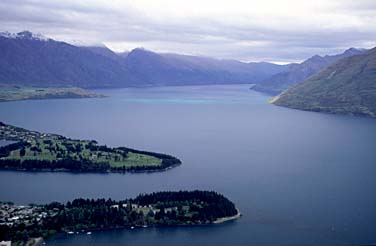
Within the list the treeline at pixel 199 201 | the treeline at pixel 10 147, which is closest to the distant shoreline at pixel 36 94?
the treeline at pixel 10 147

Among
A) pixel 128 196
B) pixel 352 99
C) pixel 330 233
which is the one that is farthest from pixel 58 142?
pixel 352 99

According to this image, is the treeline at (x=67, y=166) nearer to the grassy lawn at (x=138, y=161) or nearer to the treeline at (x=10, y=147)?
the grassy lawn at (x=138, y=161)

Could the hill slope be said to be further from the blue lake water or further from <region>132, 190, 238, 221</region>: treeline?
<region>132, 190, 238, 221</region>: treeline

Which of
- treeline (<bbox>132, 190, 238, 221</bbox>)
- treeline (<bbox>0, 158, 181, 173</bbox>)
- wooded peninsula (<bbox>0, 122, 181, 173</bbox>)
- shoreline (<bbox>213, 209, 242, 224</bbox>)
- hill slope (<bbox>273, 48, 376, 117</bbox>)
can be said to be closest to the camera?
shoreline (<bbox>213, 209, 242, 224</bbox>)

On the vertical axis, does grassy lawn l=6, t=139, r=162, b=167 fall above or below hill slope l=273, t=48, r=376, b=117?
below

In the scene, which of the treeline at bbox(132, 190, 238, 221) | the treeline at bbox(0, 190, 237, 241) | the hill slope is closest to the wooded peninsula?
the treeline at bbox(132, 190, 238, 221)

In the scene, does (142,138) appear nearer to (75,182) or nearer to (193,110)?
(75,182)

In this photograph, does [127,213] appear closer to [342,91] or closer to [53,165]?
[53,165]
